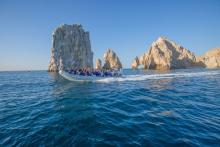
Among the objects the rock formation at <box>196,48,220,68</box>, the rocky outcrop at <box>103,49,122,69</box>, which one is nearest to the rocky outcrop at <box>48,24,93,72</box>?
the rocky outcrop at <box>103,49,122,69</box>

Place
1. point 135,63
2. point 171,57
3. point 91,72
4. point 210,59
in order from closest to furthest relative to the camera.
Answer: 1. point 91,72
2. point 171,57
3. point 210,59
4. point 135,63

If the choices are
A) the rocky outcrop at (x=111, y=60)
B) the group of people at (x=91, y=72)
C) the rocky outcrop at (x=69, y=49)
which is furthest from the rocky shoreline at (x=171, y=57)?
the group of people at (x=91, y=72)

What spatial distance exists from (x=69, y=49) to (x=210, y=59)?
114828mm

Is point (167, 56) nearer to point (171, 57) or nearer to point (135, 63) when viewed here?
point (171, 57)

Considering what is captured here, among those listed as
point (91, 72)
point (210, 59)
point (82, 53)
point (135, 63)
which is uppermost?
point (82, 53)

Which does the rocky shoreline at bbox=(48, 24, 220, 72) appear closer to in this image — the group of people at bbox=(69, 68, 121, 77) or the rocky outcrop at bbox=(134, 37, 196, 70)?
the rocky outcrop at bbox=(134, 37, 196, 70)

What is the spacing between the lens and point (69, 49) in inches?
4503

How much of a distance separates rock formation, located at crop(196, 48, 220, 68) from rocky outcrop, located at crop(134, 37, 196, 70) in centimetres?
1100

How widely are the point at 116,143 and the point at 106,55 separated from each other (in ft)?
464

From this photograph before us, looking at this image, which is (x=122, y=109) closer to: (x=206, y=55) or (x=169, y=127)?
(x=169, y=127)

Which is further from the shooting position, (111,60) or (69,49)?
(111,60)

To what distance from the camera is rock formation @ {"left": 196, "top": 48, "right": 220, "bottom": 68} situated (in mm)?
135938

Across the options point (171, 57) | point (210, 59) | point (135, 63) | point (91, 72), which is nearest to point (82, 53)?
point (135, 63)

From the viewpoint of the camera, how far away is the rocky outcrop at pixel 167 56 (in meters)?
118
